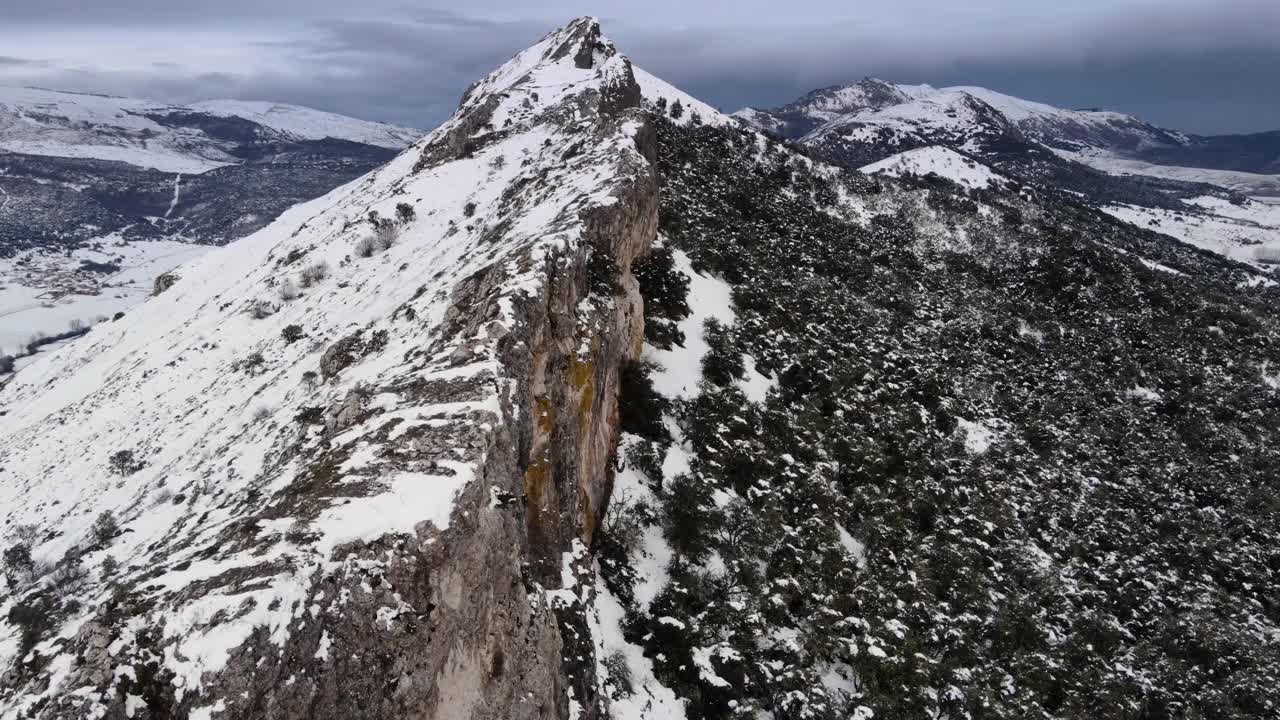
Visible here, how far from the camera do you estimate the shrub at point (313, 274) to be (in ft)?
126

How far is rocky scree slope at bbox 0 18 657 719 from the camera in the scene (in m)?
8.88

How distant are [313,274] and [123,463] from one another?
15.8m

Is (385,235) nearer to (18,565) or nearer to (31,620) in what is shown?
(18,565)

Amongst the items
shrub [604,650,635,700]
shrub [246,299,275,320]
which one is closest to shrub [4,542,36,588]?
shrub [246,299,275,320]

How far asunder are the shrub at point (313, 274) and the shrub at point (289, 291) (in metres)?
0.54

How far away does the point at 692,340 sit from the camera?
3234 centimetres

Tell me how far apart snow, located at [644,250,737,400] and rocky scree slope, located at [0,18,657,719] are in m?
2.22

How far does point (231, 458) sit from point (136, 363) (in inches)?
964

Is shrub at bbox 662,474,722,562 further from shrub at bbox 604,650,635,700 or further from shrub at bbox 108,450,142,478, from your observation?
shrub at bbox 108,450,142,478

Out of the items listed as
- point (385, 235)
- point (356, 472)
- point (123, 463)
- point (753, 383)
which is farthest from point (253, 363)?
point (753, 383)

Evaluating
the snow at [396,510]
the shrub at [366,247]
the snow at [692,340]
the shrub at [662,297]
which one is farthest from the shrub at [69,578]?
the shrub at [366,247]

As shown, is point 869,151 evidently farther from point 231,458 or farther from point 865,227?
point 231,458

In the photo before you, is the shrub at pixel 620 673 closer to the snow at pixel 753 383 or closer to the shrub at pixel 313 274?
the snow at pixel 753 383

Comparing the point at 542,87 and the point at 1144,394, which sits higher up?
the point at 542,87
